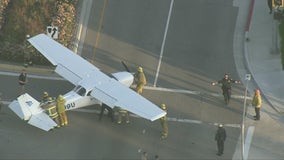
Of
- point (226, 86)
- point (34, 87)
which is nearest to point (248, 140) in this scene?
point (226, 86)

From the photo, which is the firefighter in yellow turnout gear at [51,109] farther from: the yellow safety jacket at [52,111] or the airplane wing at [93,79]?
the airplane wing at [93,79]

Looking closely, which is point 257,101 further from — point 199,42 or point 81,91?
point 81,91

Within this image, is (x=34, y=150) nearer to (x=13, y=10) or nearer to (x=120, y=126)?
(x=120, y=126)

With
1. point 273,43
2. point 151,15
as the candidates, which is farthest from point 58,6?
point 273,43

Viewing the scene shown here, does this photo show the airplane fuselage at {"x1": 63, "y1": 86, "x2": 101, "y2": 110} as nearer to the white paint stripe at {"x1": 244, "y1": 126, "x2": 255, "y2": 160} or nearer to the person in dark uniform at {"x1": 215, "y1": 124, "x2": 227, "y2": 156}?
the person in dark uniform at {"x1": 215, "y1": 124, "x2": 227, "y2": 156}

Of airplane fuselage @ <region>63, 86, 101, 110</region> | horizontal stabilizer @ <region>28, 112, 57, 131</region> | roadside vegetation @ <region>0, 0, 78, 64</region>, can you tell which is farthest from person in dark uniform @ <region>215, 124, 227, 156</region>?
roadside vegetation @ <region>0, 0, 78, 64</region>

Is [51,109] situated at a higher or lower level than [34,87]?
higher
